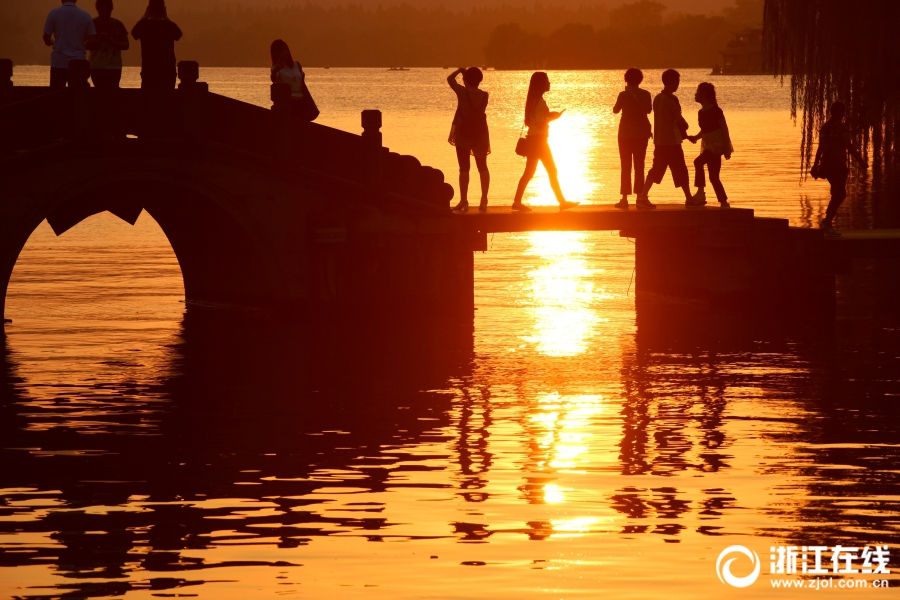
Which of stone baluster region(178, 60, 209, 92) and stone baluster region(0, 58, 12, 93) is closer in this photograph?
stone baluster region(0, 58, 12, 93)

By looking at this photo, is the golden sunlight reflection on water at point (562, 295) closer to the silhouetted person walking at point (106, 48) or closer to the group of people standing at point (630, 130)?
the group of people standing at point (630, 130)

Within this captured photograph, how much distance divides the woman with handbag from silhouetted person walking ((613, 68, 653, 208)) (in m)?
3.71

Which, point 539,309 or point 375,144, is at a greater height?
point 375,144

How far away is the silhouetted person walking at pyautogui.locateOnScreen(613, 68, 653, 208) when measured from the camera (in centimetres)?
2338

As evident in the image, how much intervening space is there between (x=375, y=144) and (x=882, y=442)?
934 centimetres

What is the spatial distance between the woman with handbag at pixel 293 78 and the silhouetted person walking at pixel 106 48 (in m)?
1.80

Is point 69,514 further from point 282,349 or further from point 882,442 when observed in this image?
point 282,349

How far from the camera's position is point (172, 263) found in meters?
34.4

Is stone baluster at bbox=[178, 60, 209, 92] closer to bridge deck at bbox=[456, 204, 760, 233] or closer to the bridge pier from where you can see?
bridge deck at bbox=[456, 204, 760, 233]

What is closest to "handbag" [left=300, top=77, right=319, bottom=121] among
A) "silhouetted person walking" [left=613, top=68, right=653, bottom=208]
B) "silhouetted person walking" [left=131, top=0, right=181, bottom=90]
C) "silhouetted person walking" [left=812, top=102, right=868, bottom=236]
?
"silhouetted person walking" [left=131, top=0, right=181, bottom=90]

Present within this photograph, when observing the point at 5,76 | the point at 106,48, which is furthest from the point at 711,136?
the point at 5,76

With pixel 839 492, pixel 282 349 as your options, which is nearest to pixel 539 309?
pixel 282 349

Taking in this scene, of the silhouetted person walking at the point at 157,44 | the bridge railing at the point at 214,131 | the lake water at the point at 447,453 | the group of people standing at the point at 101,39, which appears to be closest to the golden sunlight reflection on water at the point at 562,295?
→ the lake water at the point at 447,453

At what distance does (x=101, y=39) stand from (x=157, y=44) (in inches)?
27.4
